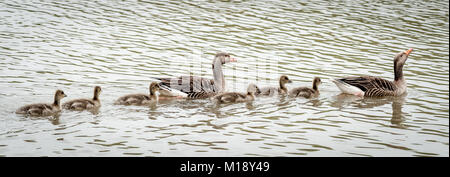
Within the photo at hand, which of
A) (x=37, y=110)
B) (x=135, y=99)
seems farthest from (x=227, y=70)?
(x=37, y=110)

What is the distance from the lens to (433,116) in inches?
516

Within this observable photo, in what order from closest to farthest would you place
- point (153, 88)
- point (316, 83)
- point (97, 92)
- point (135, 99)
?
1. point (97, 92)
2. point (135, 99)
3. point (153, 88)
4. point (316, 83)

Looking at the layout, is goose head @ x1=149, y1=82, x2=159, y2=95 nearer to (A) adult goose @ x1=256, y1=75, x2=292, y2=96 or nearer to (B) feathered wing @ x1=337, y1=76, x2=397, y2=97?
(A) adult goose @ x1=256, y1=75, x2=292, y2=96

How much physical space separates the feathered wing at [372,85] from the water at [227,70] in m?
0.39

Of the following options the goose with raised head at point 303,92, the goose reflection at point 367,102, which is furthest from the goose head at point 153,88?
the goose reflection at point 367,102

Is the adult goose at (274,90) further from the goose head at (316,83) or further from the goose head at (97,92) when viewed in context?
the goose head at (97,92)

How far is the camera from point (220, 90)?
584 inches

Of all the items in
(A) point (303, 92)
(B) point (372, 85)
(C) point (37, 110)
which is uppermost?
(B) point (372, 85)

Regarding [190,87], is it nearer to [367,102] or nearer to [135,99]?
[135,99]

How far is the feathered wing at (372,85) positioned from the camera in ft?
48.9

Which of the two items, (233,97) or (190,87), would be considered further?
(190,87)

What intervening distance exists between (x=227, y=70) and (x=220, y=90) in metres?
3.09

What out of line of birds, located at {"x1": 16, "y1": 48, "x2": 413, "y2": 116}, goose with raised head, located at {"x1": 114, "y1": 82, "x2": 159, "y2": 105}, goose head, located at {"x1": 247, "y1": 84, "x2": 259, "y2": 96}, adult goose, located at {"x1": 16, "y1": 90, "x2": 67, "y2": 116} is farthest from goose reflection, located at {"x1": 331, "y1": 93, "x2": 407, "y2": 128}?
adult goose, located at {"x1": 16, "y1": 90, "x2": 67, "y2": 116}
